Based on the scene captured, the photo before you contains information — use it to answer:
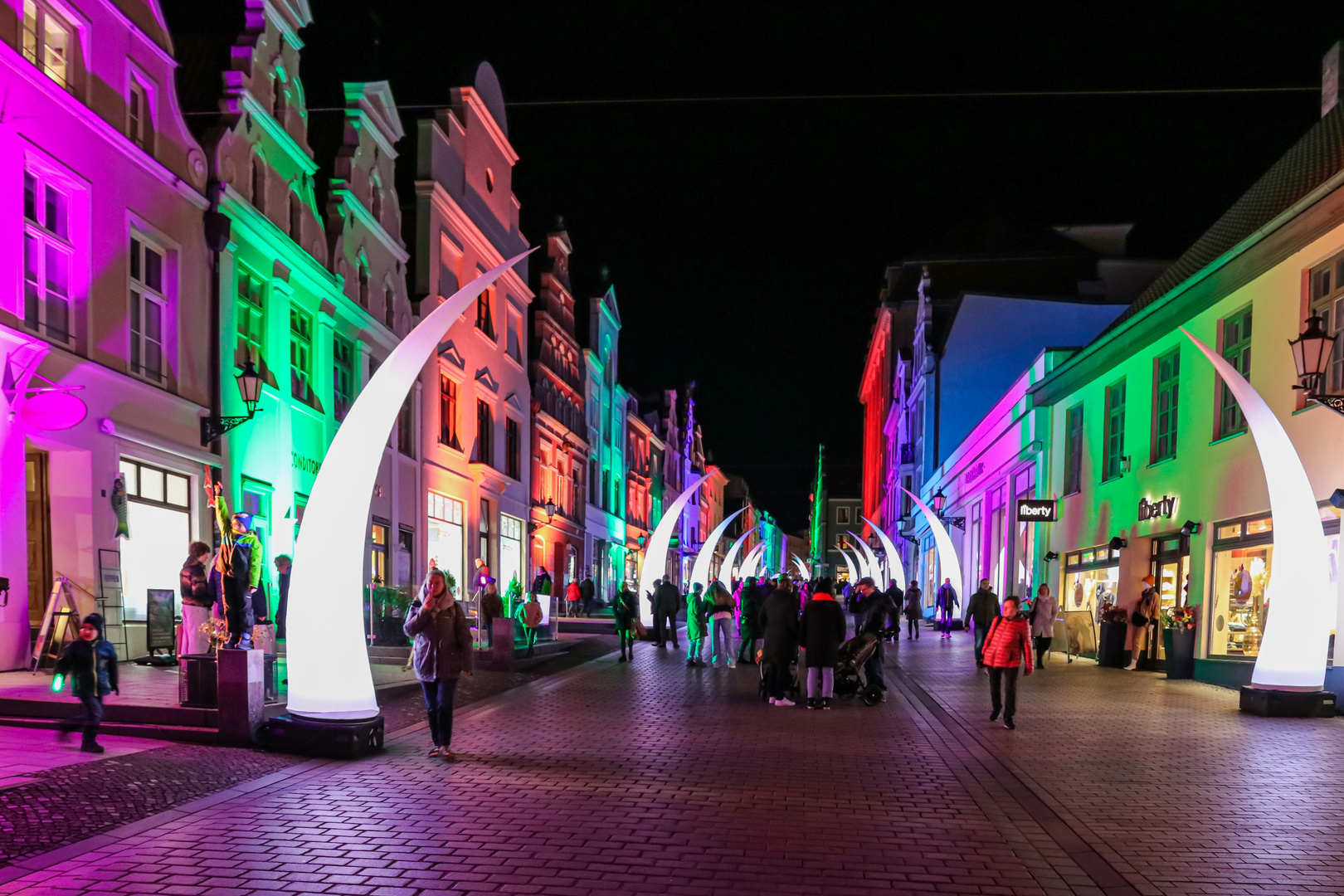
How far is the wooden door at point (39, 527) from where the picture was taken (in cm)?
1593

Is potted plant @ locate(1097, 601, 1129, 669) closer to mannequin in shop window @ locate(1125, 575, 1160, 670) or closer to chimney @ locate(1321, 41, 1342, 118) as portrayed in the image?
mannequin in shop window @ locate(1125, 575, 1160, 670)

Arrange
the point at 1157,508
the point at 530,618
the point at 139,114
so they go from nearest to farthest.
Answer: the point at 139,114
the point at 530,618
the point at 1157,508

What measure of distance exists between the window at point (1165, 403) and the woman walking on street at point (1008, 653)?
10.0 metres

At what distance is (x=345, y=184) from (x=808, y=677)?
16.9 meters

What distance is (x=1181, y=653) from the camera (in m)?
20.1

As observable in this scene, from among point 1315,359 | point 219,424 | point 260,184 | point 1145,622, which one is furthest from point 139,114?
point 1145,622

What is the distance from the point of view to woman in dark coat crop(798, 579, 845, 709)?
15.2m

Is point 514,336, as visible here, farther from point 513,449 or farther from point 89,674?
point 89,674

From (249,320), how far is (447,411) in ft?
37.9

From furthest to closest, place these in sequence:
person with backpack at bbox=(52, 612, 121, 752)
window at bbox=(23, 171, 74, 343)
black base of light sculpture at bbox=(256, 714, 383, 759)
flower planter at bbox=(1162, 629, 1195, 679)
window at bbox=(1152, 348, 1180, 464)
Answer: window at bbox=(1152, 348, 1180, 464) → flower planter at bbox=(1162, 629, 1195, 679) → window at bbox=(23, 171, 74, 343) → black base of light sculpture at bbox=(256, 714, 383, 759) → person with backpack at bbox=(52, 612, 121, 752)

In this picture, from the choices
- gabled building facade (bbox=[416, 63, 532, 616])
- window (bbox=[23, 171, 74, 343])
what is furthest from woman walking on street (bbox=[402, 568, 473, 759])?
gabled building facade (bbox=[416, 63, 532, 616])

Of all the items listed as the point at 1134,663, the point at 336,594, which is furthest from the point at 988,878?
the point at 1134,663

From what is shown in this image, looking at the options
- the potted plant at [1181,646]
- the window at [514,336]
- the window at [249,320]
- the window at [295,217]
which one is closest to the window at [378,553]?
the window at [249,320]

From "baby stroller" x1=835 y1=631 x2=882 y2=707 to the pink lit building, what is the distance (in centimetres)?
973
